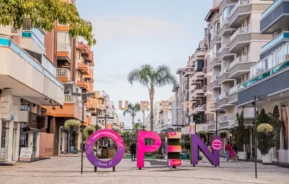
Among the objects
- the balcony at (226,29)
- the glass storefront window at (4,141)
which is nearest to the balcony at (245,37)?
the balcony at (226,29)

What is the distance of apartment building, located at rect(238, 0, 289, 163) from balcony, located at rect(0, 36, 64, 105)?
50.4 feet

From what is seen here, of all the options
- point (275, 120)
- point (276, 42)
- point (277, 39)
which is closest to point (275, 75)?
point (275, 120)

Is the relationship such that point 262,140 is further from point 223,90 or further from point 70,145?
point 70,145

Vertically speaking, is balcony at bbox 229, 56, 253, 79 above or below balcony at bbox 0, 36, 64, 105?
above

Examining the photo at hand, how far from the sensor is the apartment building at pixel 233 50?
54.3m

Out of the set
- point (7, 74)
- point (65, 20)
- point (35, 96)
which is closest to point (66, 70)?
point (35, 96)

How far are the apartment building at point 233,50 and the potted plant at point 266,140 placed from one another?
11.2 metres

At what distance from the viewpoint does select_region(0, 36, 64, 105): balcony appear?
26625 millimetres

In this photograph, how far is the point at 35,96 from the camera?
127 ft

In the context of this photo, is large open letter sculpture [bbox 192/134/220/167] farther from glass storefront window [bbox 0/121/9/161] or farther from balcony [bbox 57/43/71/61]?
balcony [bbox 57/43/71/61]

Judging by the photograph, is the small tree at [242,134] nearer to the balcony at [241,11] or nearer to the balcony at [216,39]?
the balcony at [241,11]

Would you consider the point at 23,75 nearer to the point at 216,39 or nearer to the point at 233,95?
the point at 233,95

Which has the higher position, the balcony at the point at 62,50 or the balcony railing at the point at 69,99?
the balcony at the point at 62,50

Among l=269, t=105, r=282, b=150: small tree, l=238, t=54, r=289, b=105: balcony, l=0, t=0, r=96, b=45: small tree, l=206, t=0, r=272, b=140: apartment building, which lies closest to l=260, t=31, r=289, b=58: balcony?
l=238, t=54, r=289, b=105: balcony
